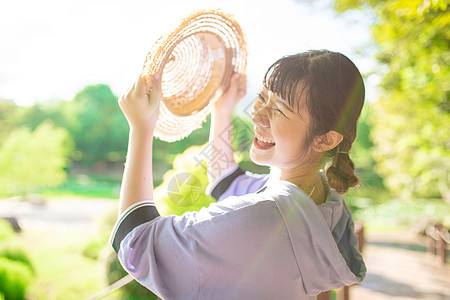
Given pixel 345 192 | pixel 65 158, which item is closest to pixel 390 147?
pixel 65 158

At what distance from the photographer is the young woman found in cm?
52

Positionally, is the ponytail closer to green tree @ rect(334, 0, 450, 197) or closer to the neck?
the neck

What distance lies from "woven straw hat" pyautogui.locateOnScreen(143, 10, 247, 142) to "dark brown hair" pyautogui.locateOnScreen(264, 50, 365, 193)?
6.2 inches

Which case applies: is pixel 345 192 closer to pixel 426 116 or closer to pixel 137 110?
pixel 137 110

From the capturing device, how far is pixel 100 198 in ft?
52.3

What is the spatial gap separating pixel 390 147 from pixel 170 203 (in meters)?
8.06

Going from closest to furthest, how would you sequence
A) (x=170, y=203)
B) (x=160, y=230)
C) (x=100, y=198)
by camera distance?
1. (x=160, y=230)
2. (x=170, y=203)
3. (x=100, y=198)

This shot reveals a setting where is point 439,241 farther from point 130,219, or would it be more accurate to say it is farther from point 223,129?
point 130,219

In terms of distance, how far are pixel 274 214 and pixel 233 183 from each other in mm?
348

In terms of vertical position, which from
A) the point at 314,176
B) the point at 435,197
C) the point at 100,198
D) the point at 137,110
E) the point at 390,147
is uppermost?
the point at 137,110

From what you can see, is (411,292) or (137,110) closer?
(137,110)

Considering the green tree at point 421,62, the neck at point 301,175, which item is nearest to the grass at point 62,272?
the neck at point 301,175

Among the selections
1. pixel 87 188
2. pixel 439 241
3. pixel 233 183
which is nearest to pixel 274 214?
pixel 233 183

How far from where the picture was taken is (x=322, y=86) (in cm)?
63
